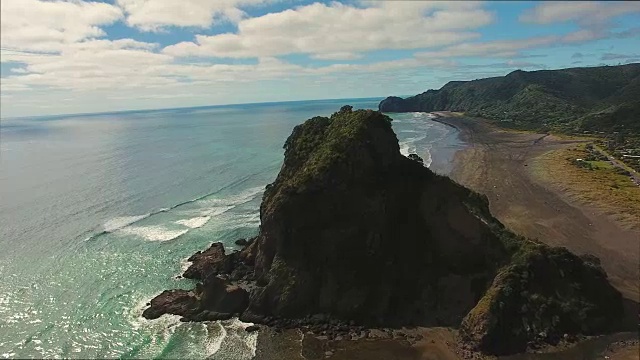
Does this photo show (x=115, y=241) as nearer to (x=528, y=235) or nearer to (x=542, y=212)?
(x=528, y=235)

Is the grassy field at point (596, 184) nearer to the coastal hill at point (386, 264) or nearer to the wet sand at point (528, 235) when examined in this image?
the wet sand at point (528, 235)

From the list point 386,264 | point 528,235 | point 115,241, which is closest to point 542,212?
point 528,235

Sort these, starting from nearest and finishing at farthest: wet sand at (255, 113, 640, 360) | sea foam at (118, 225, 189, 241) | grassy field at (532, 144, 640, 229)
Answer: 1. wet sand at (255, 113, 640, 360)
2. sea foam at (118, 225, 189, 241)
3. grassy field at (532, 144, 640, 229)

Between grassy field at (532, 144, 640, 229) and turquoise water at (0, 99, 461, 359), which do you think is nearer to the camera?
turquoise water at (0, 99, 461, 359)

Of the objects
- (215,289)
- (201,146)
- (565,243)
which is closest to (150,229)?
(215,289)

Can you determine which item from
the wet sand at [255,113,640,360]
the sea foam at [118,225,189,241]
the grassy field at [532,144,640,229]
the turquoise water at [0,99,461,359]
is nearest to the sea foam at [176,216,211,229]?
the turquoise water at [0,99,461,359]

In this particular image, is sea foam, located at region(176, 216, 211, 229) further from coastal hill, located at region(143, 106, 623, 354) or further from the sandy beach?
the sandy beach

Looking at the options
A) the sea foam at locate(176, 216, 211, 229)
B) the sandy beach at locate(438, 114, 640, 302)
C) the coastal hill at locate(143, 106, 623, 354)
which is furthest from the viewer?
the sea foam at locate(176, 216, 211, 229)

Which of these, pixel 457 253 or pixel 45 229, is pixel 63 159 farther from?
pixel 457 253
